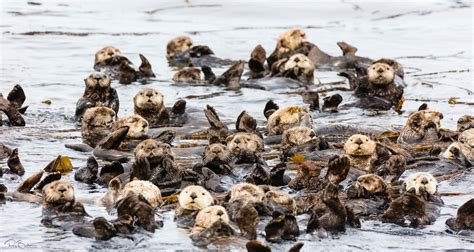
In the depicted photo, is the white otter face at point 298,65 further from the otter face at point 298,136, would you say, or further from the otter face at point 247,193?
the otter face at point 247,193

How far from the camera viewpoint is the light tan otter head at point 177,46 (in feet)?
64.7

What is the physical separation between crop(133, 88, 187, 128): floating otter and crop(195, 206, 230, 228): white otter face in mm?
5335

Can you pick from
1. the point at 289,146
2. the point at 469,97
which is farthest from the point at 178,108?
the point at 469,97

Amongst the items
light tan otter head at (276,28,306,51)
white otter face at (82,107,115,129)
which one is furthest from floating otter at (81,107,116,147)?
light tan otter head at (276,28,306,51)

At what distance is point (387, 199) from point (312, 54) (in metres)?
9.72

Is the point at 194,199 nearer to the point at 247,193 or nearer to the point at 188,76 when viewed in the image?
the point at 247,193

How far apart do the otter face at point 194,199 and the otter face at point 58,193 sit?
2.84 feet

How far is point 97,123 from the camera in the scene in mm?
12656

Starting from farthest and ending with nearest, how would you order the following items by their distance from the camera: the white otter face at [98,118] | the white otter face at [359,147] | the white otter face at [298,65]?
the white otter face at [298,65] → the white otter face at [98,118] → the white otter face at [359,147]

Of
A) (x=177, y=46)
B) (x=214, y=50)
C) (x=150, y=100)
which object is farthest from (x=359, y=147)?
(x=214, y=50)

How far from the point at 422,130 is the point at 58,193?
4.74m

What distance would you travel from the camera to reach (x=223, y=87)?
16.3 metres

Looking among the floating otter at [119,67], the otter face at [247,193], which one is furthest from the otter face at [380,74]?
the otter face at [247,193]

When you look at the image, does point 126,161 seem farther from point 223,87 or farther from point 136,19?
point 136,19
